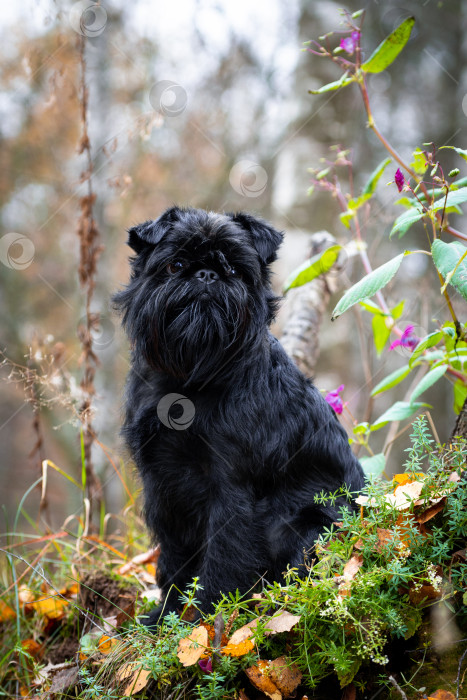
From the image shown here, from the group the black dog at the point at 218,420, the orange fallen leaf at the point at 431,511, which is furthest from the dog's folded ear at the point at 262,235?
the orange fallen leaf at the point at 431,511

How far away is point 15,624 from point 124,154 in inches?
320

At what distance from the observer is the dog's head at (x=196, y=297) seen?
242 cm

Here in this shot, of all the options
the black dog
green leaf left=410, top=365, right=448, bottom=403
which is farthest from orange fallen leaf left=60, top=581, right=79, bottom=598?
green leaf left=410, top=365, right=448, bottom=403

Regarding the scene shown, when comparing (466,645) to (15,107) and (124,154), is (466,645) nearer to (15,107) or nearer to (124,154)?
(124,154)

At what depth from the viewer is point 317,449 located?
2600mm

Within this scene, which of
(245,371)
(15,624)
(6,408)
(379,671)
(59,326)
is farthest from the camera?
(6,408)

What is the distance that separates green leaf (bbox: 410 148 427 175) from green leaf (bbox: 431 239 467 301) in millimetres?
479

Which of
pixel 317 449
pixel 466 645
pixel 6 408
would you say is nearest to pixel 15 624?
pixel 317 449

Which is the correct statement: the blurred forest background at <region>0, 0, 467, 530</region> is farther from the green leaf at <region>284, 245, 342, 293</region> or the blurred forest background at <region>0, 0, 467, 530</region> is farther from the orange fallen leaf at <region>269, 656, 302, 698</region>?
the orange fallen leaf at <region>269, 656, 302, 698</region>

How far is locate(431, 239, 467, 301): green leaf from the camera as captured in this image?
2.02 metres

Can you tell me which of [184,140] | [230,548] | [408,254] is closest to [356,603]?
[230,548]

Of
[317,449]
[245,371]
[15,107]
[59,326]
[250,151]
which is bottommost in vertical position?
[317,449]

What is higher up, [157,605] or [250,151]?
[250,151]

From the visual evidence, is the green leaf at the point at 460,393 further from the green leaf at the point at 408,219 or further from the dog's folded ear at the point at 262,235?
the dog's folded ear at the point at 262,235
